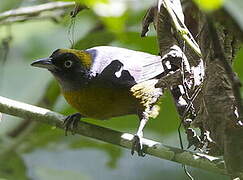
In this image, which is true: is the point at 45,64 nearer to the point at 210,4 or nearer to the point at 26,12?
the point at 26,12

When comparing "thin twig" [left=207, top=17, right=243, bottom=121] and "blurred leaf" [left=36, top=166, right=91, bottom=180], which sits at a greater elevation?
"thin twig" [left=207, top=17, right=243, bottom=121]

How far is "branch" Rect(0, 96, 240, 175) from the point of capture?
7.93 ft

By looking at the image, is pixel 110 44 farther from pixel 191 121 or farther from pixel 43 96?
pixel 191 121

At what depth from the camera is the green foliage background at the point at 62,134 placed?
12.4ft

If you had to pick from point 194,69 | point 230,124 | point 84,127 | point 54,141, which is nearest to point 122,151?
point 54,141

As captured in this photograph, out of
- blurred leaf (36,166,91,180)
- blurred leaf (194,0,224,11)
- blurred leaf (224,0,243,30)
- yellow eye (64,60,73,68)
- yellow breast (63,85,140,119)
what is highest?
blurred leaf (194,0,224,11)

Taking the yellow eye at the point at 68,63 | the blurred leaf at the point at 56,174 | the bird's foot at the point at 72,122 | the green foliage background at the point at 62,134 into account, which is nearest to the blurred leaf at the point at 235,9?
the bird's foot at the point at 72,122

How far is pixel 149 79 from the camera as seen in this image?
13.0 feet

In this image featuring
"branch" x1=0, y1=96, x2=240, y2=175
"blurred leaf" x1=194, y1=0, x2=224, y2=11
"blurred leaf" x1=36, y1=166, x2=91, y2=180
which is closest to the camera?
"blurred leaf" x1=194, y1=0, x2=224, y2=11

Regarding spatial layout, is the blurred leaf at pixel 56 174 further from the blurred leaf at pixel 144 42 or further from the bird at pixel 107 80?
the blurred leaf at pixel 144 42

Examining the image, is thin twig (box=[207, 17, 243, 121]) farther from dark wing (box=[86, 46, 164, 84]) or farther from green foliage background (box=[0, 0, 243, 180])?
dark wing (box=[86, 46, 164, 84])

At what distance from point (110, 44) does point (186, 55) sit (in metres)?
1.50

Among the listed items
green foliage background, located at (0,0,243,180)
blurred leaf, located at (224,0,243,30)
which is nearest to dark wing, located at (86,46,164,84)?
green foliage background, located at (0,0,243,180)

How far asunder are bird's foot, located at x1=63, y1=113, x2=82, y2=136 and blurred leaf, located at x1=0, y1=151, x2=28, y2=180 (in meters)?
0.47
